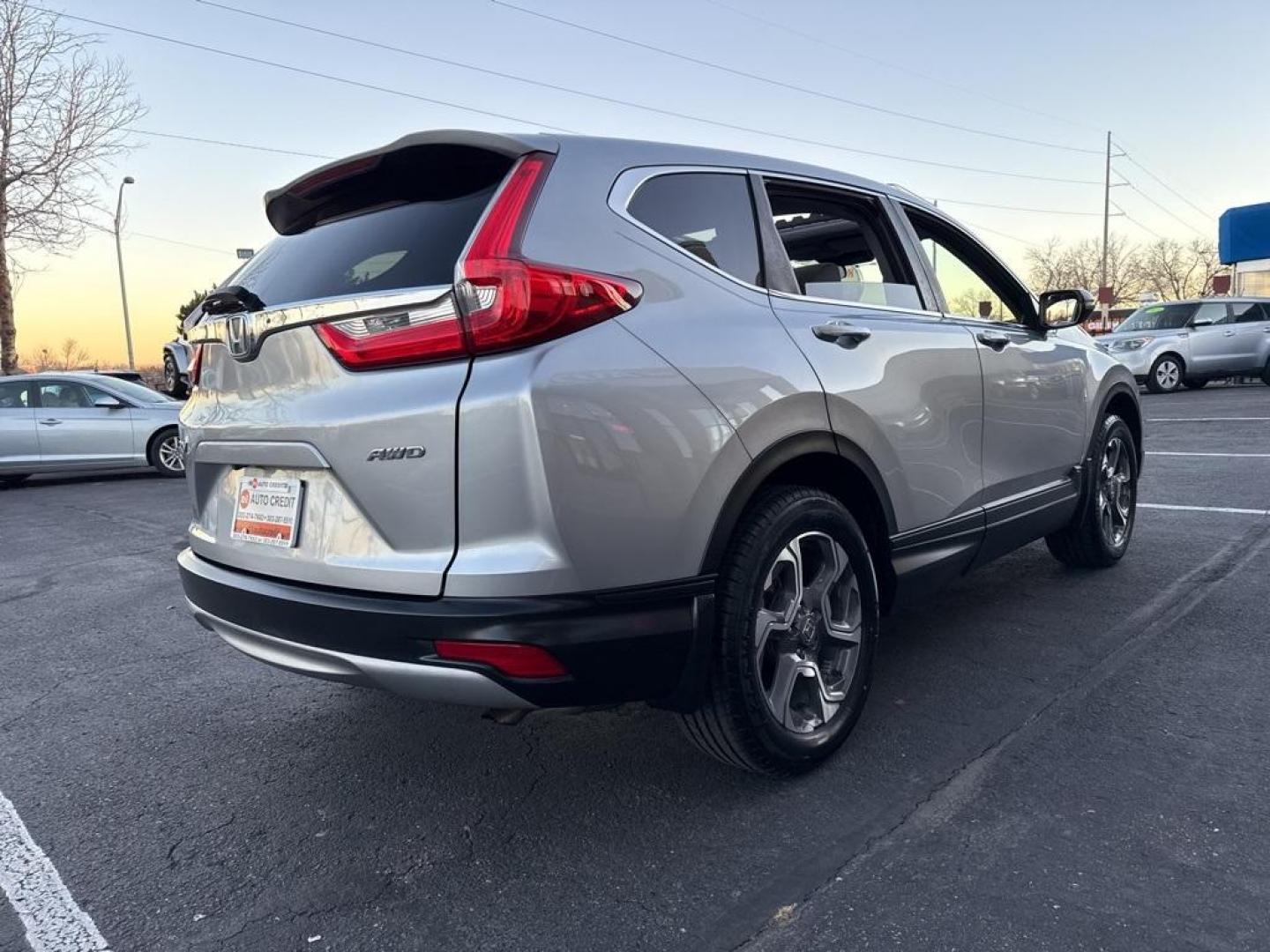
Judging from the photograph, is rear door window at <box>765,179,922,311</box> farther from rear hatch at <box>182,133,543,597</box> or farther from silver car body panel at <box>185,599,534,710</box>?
Result: silver car body panel at <box>185,599,534,710</box>

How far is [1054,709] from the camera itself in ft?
10.1

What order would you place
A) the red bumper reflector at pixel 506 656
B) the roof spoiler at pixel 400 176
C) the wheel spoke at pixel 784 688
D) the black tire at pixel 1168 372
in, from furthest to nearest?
the black tire at pixel 1168 372 → the wheel spoke at pixel 784 688 → the roof spoiler at pixel 400 176 → the red bumper reflector at pixel 506 656

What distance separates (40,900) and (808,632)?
2.06 metres

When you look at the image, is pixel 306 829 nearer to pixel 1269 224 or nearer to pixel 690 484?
pixel 690 484

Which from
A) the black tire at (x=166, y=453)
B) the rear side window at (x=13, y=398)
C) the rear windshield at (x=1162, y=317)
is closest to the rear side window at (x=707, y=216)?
the black tire at (x=166, y=453)

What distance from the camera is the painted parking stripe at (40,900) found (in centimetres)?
205

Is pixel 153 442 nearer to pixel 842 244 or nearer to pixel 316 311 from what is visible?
pixel 842 244

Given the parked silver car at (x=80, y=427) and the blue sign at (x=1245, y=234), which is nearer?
the parked silver car at (x=80, y=427)

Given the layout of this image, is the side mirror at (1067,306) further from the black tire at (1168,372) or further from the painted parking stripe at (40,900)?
the black tire at (1168,372)

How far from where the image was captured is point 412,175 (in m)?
2.48

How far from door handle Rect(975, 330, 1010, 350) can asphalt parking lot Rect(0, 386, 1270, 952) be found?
3.94 ft

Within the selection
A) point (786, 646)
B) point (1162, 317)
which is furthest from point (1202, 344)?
point (786, 646)

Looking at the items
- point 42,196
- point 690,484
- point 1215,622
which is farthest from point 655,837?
point 42,196

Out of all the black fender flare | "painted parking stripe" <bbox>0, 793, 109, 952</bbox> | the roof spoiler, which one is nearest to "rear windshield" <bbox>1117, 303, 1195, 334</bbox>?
the black fender flare
